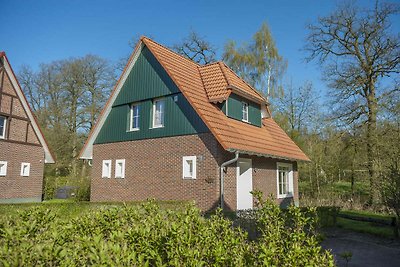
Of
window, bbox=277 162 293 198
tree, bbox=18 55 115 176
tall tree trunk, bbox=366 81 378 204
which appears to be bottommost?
window, bbox=277 162 293 198

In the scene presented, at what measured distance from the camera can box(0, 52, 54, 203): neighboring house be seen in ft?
67.4

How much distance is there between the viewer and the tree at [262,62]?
99.6ft

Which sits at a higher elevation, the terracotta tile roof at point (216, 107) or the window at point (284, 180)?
the terracotta tile roof at point (216, 107)

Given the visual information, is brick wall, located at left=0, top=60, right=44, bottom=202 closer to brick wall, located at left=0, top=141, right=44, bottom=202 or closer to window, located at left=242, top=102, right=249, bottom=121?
brick wall, located at left=0, top=141, right=44, bottom=202

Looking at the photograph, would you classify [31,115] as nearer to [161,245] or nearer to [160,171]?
[160,171]

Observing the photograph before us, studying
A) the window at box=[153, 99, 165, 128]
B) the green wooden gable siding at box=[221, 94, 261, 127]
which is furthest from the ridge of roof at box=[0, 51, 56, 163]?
the green wooden gable siding at box=[221, 94, 261, 127]

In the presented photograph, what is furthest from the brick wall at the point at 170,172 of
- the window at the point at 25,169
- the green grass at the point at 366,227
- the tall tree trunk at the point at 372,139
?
the window at the point at 25,169

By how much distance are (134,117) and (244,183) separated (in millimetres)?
6657

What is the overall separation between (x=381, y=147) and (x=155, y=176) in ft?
38.7

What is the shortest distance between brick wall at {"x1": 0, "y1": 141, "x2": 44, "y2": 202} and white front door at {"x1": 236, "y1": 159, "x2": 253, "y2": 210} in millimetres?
15228

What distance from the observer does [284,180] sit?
18.2 m

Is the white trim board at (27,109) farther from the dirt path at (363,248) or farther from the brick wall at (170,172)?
the dirt path at (363,248)

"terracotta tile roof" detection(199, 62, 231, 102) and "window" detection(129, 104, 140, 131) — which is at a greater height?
"terracotta tile roof" detection(199, 62, 231, 102)

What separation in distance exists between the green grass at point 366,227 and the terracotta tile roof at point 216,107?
4.13 m
